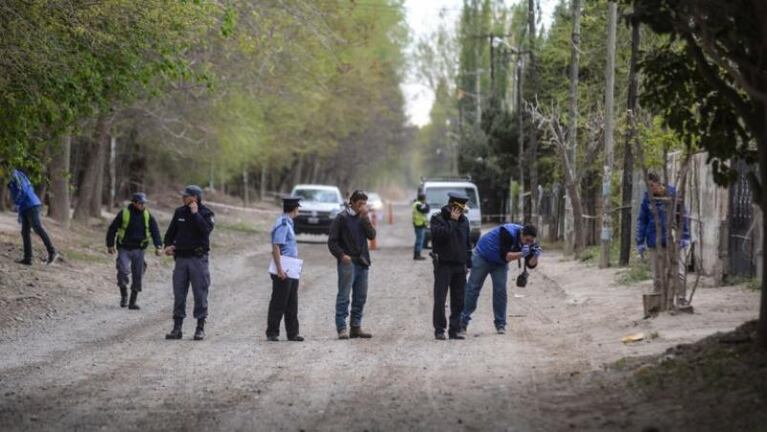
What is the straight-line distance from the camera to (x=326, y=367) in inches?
513

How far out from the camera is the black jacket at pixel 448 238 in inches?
629

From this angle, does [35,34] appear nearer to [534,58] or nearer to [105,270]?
[105,270]

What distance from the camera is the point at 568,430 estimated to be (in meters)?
9.35

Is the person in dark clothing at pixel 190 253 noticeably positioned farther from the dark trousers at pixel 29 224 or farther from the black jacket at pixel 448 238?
the dark trousers at pixel 29 224

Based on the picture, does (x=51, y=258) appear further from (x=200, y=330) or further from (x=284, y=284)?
(x=284, y=284)

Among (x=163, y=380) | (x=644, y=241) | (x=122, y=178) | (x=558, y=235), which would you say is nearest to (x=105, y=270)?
(x=644, y=241)

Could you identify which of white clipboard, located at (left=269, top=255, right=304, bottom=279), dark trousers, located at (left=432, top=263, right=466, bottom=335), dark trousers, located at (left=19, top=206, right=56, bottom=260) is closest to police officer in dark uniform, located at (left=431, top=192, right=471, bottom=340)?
dark trousers, located at (left=432, top=263, right=466, bottom=335)

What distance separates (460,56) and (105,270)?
5394cm

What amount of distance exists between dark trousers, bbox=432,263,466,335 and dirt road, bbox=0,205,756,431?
1.32 ft

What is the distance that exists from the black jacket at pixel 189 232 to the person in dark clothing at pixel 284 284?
2.92 ft

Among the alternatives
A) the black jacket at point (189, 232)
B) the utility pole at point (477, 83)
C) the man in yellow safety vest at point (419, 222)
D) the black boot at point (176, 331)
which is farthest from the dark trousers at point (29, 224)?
the utility pole at point (477, 83)

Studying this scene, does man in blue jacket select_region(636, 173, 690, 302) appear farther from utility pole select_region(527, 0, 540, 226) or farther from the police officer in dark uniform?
utility pole select_region(527, 0, 540, 226)

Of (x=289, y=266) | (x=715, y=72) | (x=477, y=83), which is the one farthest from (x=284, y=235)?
(x=477, y=83)

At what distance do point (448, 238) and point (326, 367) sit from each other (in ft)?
11.5
